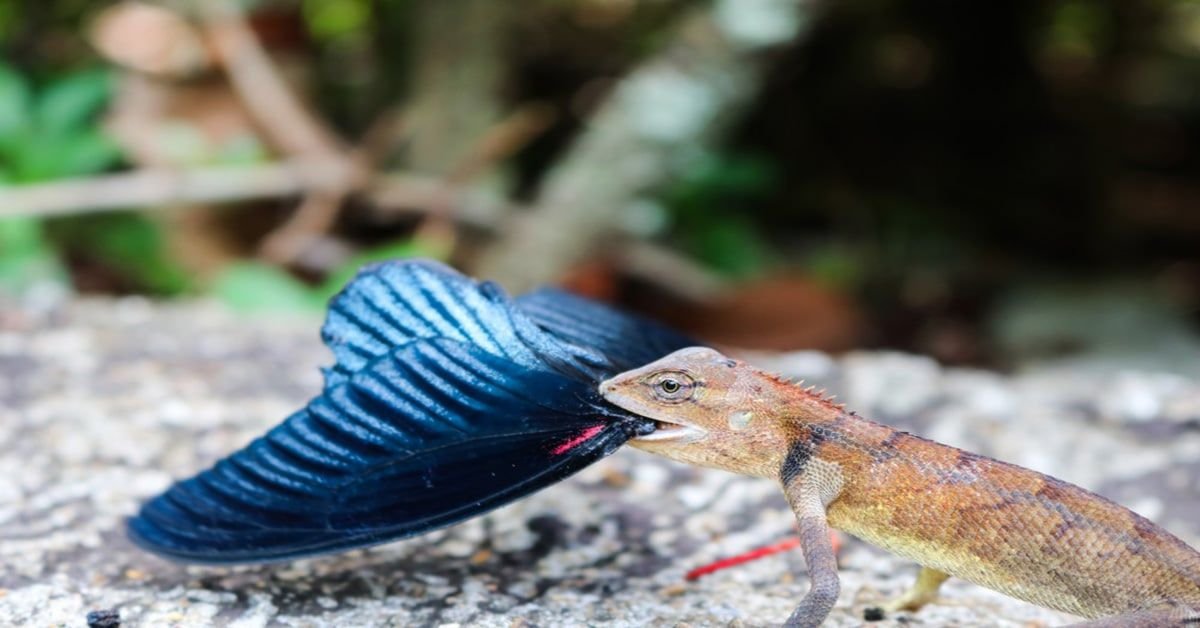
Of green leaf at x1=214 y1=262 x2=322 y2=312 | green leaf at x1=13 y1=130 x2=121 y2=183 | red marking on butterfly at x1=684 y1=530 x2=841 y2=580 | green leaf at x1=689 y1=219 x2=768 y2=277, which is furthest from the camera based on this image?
green leaf at x1=689 y1=219 x2=768 y2=277

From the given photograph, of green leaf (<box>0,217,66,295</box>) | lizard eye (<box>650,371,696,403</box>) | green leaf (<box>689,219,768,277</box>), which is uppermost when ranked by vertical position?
green leaf (<box>689,219,768,277</box>)

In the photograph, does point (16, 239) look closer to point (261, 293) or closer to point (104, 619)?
point (261, 293)

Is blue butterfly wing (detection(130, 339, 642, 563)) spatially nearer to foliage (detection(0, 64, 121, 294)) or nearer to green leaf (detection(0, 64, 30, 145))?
foliage (detection(0, 64, 121, 294))

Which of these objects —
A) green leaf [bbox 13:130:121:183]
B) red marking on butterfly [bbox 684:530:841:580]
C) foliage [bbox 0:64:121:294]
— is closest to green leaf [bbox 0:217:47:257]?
foliage [bbox 0:64:121:294]

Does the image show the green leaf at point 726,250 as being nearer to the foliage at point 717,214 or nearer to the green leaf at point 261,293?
the foliage at point 717,214

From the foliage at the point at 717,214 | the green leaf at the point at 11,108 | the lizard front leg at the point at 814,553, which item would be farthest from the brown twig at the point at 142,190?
the lizard front leg at the point at 814,553

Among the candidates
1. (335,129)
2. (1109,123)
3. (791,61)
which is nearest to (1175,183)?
(1109,123)

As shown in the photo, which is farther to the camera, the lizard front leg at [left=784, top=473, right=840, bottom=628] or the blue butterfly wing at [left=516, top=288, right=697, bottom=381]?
the blue butterfly wing at [left=516, top=288, right=697, bottom=381]
